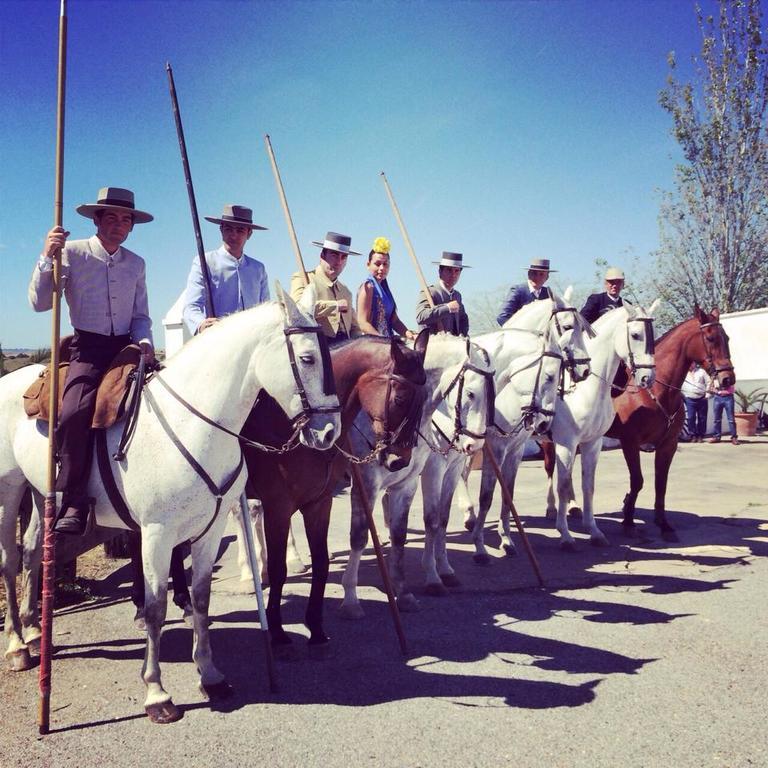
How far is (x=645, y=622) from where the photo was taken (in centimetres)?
508

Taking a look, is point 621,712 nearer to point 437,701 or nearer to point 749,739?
point 749,739

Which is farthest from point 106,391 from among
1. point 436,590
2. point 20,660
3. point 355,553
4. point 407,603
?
point 436,590

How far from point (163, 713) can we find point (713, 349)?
7195 mm

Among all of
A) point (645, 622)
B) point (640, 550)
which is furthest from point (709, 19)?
point (645, 622)

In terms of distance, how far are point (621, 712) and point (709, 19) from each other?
25.1m

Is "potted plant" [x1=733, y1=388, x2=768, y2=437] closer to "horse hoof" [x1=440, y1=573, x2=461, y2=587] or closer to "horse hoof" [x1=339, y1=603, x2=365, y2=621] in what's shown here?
"horse hoof" [x1=440, y1=573, x2=461, y2=587]

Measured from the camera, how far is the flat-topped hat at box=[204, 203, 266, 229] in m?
5.73

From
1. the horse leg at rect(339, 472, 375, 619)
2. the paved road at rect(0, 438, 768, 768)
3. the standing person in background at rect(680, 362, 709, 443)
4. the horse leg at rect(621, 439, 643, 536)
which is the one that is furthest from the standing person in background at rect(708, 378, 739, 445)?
the horse leg at rect(339, 472, 375, 619)

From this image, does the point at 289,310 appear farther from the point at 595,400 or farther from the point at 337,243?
the point at 595,400

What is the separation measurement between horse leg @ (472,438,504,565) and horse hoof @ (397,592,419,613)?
5.41 feet

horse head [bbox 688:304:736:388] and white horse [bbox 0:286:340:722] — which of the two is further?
horse head [bbox 688:304:736:388]

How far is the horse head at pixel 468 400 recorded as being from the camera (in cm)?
536

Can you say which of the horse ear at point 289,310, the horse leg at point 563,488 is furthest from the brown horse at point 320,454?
the horse leg at point 563,488

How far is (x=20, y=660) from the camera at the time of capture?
4324mm
